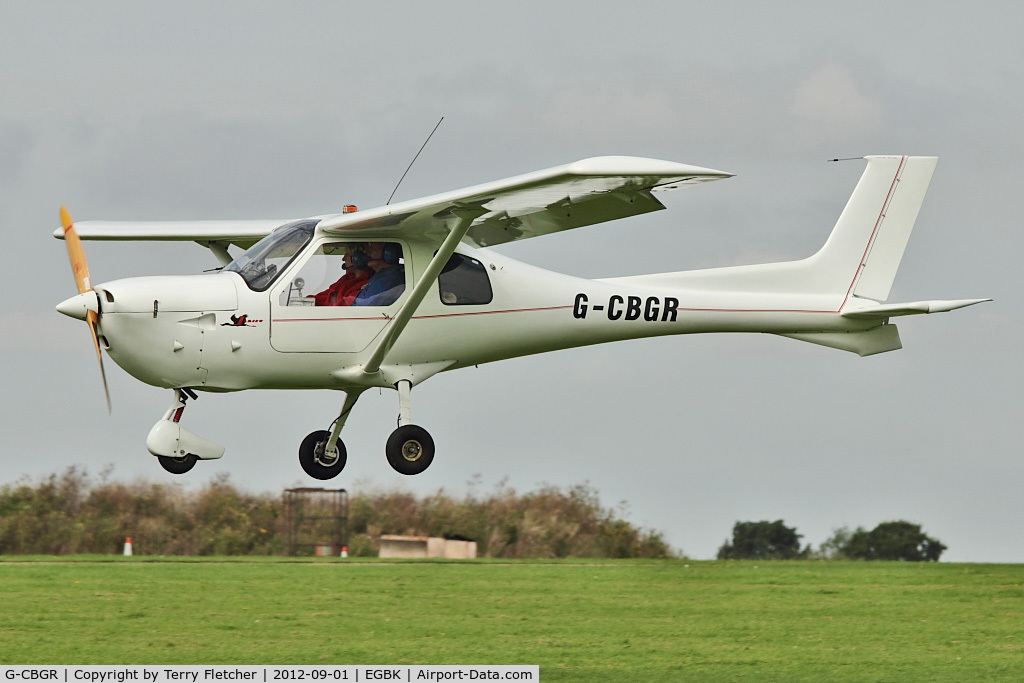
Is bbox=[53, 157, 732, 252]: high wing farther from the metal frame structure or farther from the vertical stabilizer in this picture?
the metal frame structure

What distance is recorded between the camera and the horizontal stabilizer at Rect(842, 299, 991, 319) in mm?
14492

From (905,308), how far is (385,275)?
19.7ft

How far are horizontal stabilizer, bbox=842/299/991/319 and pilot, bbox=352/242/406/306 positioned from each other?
5.53m

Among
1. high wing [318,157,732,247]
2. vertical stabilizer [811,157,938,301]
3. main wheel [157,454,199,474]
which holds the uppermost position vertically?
vertical stabilizer [811,157,938,301]

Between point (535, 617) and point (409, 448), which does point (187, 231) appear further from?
point (535, 617)

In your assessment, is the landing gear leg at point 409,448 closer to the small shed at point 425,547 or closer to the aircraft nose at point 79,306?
the aircraft nose at point 79,306

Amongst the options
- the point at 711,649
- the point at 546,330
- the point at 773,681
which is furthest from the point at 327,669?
the point at 546,330

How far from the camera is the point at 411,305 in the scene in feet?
43.3

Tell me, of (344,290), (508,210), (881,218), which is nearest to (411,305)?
(344,290)

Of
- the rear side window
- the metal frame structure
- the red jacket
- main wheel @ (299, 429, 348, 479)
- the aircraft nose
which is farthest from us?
the metal frame structure

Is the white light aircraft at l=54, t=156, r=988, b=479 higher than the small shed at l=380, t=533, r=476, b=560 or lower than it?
higher

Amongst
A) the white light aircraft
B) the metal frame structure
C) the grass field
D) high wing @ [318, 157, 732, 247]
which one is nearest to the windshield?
the white light aircraft

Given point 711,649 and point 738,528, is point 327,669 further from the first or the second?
point 738,528

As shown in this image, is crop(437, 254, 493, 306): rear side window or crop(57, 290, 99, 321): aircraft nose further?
crop(437, 254, 493, 306): rear side window
